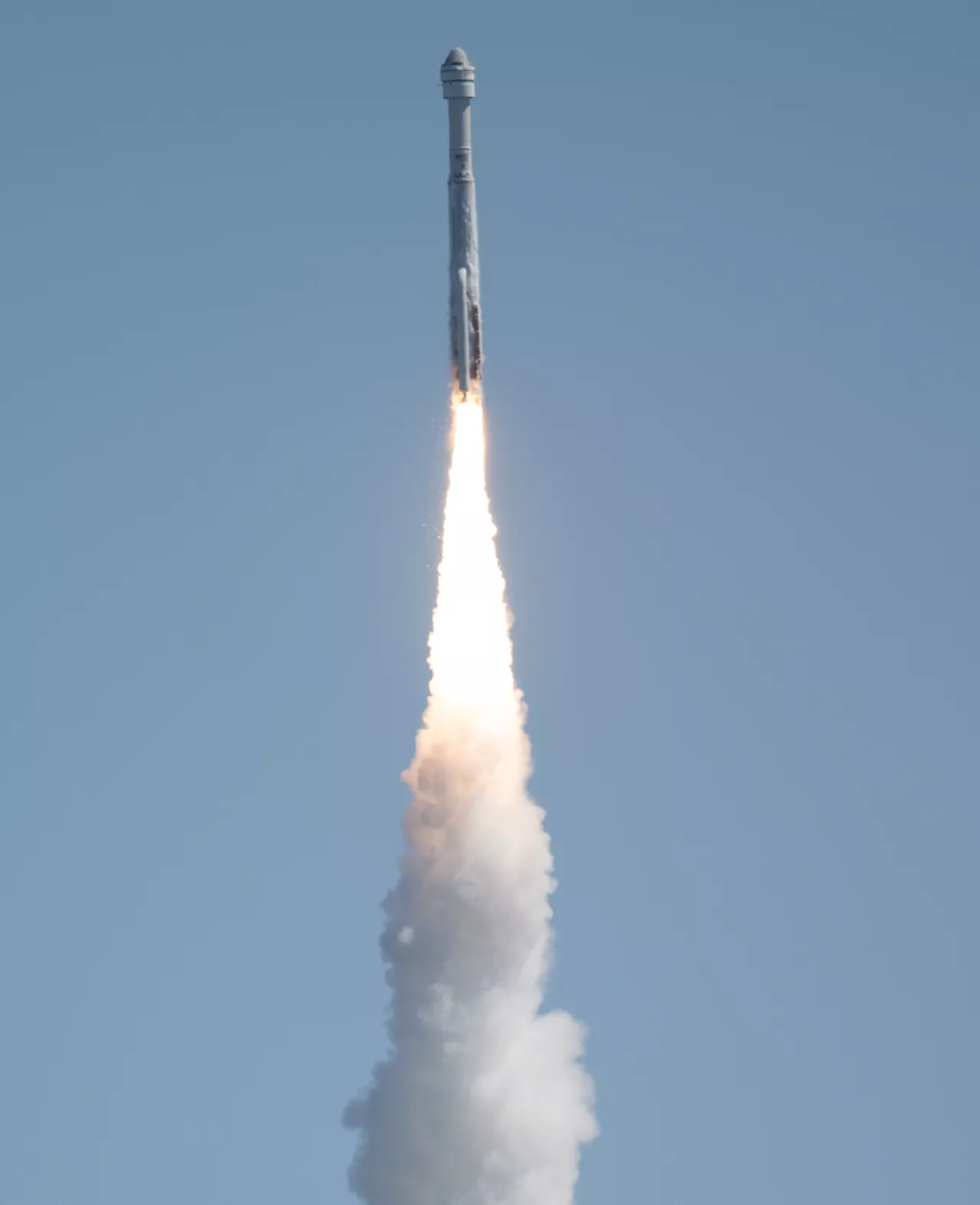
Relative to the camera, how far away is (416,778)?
145 metres

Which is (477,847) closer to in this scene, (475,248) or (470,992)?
(470,992)

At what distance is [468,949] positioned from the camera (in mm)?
143250

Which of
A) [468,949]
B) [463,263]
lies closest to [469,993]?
[468,949]

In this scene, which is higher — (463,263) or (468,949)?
(463,263)

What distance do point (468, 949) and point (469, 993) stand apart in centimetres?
89

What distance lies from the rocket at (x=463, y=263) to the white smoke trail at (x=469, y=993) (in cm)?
109

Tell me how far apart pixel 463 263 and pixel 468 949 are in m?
13.8

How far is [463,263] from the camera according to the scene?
5600 inches

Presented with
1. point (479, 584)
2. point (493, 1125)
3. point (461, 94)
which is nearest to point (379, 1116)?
point (493, 1125)

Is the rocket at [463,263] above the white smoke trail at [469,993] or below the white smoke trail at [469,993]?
above

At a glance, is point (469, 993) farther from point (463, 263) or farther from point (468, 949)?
point (463, 263)

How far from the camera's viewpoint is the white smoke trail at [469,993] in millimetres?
143000

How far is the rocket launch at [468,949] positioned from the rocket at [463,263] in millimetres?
31

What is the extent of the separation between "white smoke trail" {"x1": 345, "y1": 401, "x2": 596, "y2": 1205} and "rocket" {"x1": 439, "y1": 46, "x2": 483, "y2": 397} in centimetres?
109
